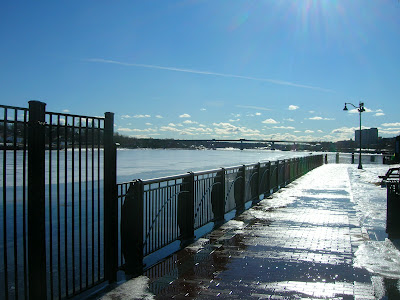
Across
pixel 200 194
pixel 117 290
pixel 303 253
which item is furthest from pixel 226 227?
pixel 117 290

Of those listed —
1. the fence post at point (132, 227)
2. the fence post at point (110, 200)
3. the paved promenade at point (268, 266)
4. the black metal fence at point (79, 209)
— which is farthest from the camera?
the fence post at point (132, 227)

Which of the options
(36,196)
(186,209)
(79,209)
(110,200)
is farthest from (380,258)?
(36,196)

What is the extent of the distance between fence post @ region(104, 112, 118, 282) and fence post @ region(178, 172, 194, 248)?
218 cm

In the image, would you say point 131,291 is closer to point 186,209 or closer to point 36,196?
point 36,196

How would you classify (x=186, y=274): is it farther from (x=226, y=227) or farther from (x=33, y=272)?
(x=226, y=227)

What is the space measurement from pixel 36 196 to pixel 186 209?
3774 millimetres

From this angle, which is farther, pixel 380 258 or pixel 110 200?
pixel 380 258

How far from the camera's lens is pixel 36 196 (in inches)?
150

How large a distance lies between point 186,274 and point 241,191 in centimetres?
609

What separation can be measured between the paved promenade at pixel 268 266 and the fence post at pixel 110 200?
1.14 ft

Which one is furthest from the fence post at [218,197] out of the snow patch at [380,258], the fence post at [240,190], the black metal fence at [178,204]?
the snow patch at [380,258]

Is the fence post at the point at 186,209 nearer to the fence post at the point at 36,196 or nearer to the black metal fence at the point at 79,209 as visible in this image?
the black metal fence at the point at 79,209

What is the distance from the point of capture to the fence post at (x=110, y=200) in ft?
16.2

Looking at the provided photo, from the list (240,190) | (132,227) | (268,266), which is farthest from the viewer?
(240,190)
